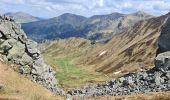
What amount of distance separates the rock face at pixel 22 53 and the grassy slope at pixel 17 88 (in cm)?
430

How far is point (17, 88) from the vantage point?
5428cm

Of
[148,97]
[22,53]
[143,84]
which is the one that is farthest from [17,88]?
[143,84]

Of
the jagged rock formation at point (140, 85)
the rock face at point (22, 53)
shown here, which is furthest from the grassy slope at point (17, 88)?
the jagged rock formation at point (140, 85)

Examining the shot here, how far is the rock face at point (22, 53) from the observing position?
64812 mm

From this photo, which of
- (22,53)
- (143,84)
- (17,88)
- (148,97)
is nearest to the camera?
(148,97)

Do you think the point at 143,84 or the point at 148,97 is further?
the point at 143,84

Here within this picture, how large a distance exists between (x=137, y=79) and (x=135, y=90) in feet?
23.1

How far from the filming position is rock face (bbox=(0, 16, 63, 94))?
64.8 meters

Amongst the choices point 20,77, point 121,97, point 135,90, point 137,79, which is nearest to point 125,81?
point 137,79

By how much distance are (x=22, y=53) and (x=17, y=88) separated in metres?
13.3

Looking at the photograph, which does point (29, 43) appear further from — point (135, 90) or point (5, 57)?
point (135, 90)

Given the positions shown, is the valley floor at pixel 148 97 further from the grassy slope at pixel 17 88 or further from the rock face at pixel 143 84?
the grassy slope at pixel 17 88

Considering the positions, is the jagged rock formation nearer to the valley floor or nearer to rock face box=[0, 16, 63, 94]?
the valley floor

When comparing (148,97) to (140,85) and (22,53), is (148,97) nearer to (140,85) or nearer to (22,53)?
(140,85)
